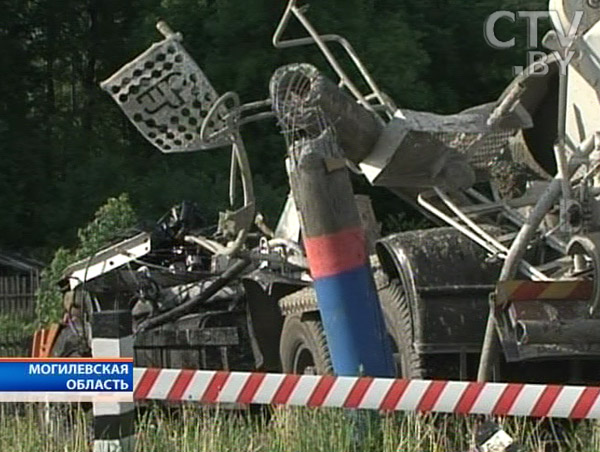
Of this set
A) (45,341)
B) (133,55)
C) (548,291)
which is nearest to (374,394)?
(548,291)

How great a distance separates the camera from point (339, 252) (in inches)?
291

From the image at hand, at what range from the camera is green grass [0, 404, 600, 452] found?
6.43 meters

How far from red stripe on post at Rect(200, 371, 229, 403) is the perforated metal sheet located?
13.4 ft

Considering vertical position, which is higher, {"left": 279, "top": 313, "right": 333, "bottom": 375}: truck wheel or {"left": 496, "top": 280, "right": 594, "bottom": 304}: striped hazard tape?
{"left": 496, "top": 280, "right": 594, "bottom": 304}: striped hazard tape

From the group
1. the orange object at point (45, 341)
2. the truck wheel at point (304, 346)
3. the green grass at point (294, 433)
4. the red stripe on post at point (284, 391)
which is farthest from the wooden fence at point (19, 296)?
the red stripe on post at point (284, 391)

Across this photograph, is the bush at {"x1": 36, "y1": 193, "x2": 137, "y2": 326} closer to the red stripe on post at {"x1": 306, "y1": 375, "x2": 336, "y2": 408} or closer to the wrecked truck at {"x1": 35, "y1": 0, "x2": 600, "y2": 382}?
the wrecked truck at {"x1": 35, "y1": 0, "x2": 600, "y2": 382}

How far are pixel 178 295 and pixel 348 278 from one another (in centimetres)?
363

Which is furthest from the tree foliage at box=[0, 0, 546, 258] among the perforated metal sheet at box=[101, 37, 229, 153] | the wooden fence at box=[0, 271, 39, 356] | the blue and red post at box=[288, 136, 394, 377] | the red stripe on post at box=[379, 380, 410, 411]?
the red stripe on post at box=[379, 380, 410, 411]

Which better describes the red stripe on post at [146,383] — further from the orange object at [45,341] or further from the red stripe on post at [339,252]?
the orange object at [45,341]

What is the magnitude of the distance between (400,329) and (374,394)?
2191mm

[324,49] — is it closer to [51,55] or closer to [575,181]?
[575,181]

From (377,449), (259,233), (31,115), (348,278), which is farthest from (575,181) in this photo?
(31,115)

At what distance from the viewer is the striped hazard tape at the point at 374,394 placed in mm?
5809

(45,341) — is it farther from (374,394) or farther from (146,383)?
(374,394)
